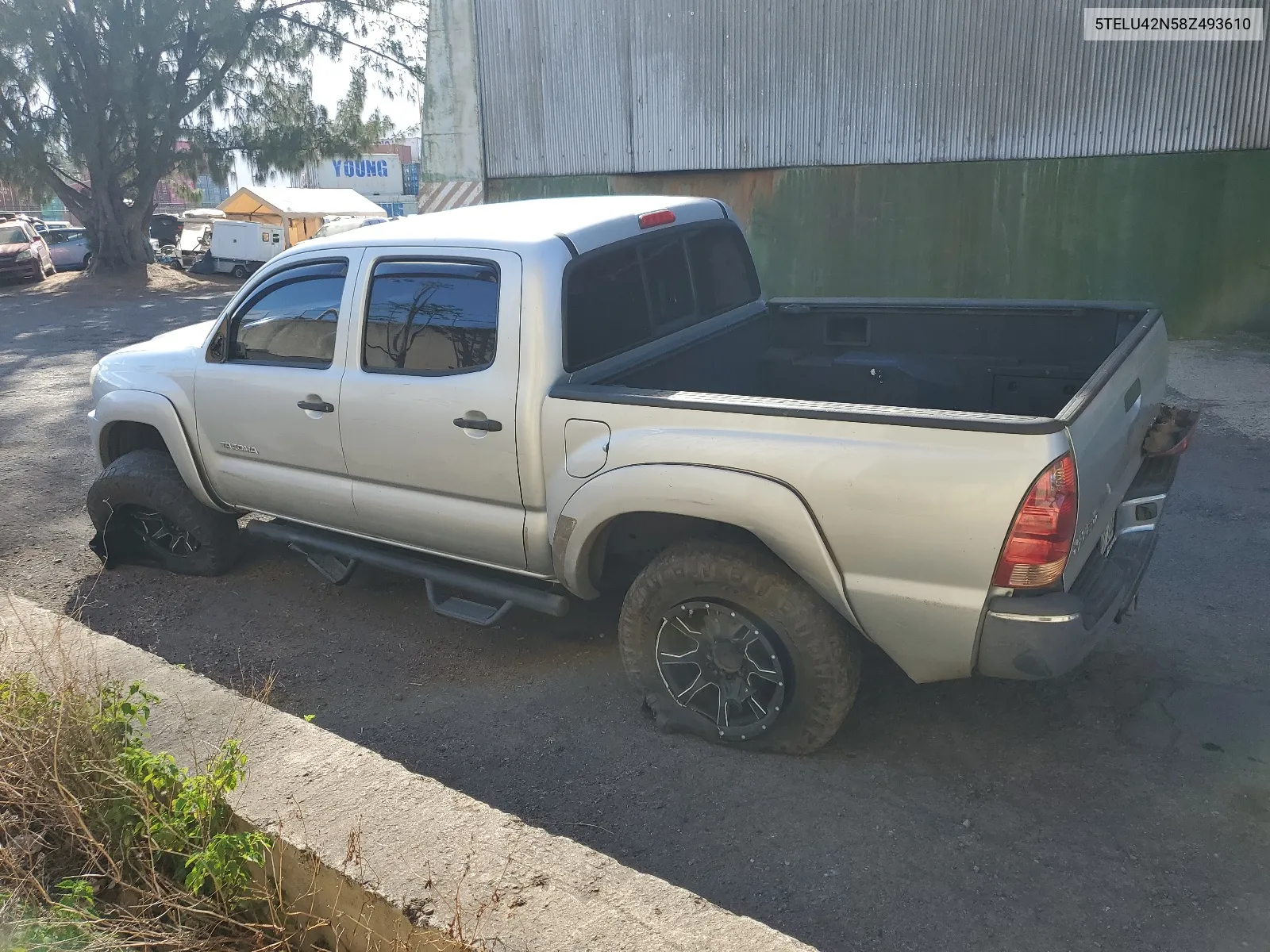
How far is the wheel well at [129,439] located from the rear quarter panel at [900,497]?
3.37 meters

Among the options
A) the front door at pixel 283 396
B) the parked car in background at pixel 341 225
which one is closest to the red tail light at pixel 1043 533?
the front door at pixel 283 396

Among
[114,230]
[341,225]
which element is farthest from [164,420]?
[114,230]

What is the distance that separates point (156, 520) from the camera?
5508 mm

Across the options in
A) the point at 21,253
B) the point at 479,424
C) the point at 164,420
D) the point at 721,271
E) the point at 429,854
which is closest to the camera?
the point at 429,854

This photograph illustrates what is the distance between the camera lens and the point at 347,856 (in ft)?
9.13

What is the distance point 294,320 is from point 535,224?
1282 mm

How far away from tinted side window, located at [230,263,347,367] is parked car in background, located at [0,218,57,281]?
22.4 meters

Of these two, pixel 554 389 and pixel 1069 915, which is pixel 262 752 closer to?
pixel 554 389

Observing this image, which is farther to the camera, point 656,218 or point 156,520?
point 156,520

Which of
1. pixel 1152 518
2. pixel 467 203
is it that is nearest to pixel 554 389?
pixel 1152 518

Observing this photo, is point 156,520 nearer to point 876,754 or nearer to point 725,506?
point 725,506

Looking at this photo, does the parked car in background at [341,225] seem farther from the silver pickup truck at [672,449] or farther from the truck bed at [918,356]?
the truck bed at [918,356]

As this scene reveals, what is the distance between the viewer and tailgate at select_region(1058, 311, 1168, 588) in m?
3.04

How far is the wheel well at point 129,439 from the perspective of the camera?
555cm
